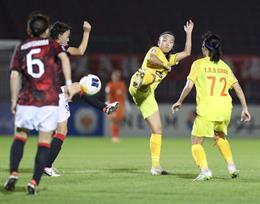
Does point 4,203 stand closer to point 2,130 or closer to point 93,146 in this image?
point 93,146

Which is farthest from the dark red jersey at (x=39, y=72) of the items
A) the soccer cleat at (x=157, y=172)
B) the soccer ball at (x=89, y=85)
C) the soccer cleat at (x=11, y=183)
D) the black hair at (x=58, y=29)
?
the soccer cleat at (x=157, y=172)

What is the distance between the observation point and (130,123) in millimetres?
25234

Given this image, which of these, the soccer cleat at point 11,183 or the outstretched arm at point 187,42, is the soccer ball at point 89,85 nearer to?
the outstretched arm at point 187,42

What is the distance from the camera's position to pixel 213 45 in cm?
1084

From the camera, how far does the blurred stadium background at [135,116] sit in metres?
9.55

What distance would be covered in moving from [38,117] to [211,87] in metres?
2.93

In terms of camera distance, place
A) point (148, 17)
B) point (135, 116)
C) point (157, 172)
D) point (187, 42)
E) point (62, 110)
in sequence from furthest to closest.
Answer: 1. point (148, 17)
2. point (135, 116)
3. point (187, 42)
4. point (157, 172)
5. point (62, 110)

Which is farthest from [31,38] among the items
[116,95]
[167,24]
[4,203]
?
[167,24]

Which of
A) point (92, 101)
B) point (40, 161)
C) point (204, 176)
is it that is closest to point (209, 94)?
point (204, 176)

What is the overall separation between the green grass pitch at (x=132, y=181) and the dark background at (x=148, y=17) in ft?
40.1

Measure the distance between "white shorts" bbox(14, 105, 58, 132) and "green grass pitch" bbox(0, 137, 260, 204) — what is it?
0.77 m

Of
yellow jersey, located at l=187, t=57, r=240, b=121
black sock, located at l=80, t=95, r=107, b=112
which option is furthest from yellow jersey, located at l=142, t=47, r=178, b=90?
yellow jersey, located at l=187, t=57, r=240, b=121

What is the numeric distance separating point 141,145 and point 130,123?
4.55 metres

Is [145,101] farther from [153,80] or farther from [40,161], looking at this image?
[40,161]
